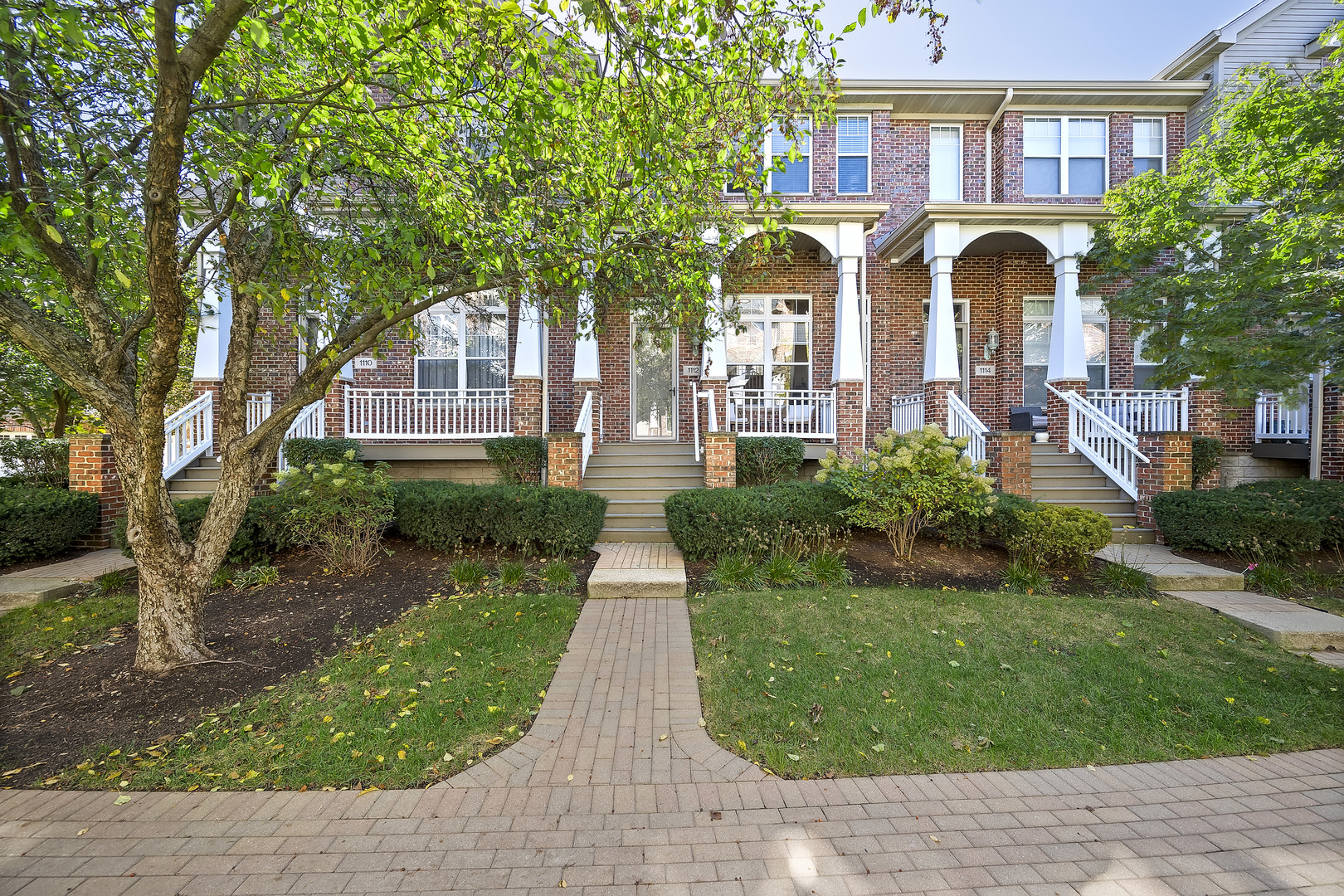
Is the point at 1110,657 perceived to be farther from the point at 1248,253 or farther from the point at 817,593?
the point at 1248,253

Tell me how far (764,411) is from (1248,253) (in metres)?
6.39

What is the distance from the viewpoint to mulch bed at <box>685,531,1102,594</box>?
5730 millimetres

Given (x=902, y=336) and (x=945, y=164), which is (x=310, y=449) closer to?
(x=902, y=336)

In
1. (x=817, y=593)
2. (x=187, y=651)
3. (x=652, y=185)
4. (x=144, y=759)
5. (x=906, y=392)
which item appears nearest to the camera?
(x=144, y=759)

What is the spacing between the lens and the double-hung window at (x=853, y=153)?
11.2m

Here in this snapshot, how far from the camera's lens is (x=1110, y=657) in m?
3.96

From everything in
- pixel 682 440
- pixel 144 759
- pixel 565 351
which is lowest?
pixel 144 759

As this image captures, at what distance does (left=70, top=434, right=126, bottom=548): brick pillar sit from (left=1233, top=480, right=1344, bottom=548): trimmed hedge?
14.8 metres

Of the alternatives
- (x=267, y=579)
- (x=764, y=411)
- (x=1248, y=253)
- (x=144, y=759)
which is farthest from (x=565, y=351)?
(x=1248, y=253)

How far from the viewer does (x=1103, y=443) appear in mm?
8344

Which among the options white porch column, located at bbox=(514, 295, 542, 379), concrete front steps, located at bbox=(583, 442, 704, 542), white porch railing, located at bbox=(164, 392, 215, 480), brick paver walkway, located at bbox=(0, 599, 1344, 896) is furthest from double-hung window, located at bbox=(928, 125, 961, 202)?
white porch railing, located at bbox=(164, 392, 215, 480)

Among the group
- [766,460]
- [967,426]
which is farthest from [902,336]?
[766,460]

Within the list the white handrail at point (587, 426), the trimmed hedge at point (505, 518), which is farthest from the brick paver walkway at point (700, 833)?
the white handrail at point (587, 426)

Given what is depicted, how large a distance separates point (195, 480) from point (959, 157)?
50.1 feet
